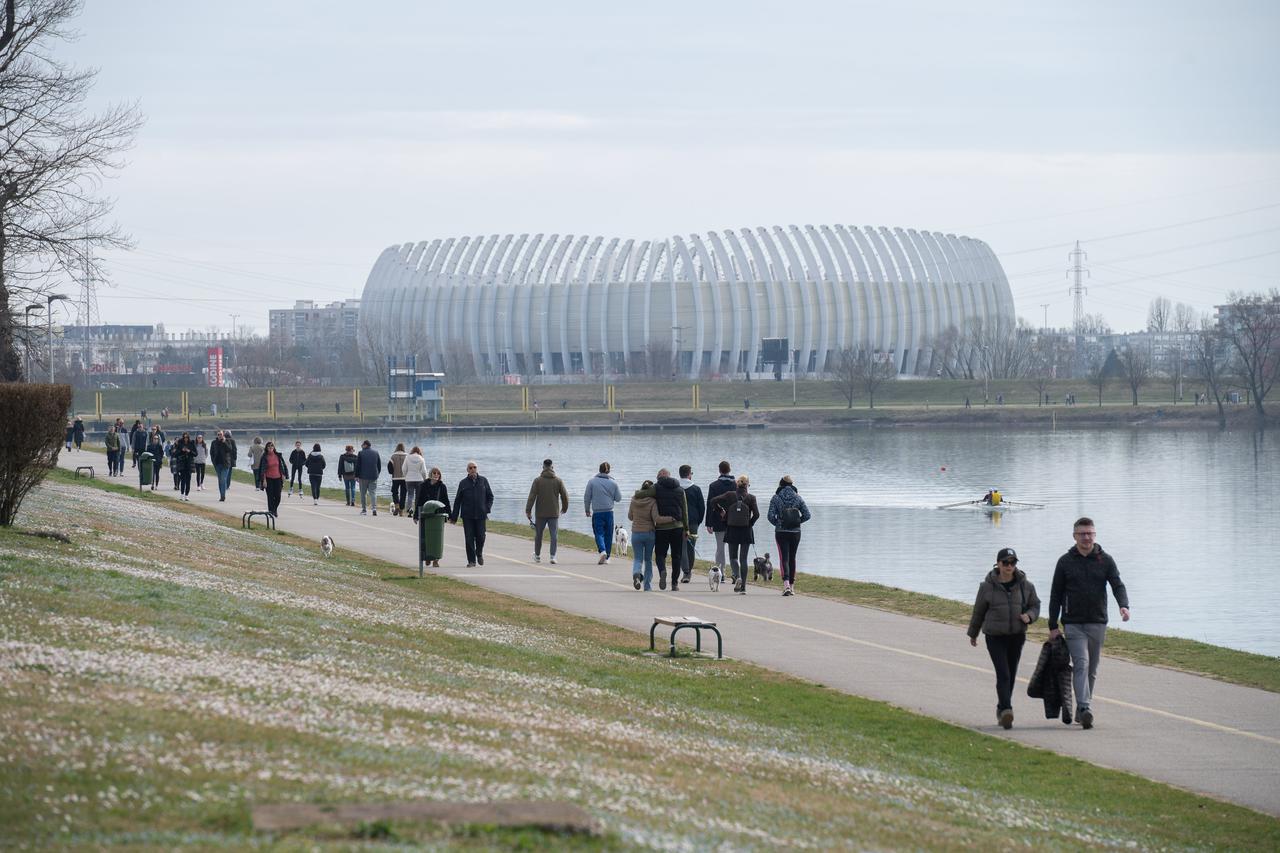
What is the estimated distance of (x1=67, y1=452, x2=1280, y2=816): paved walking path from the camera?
38.4 feet

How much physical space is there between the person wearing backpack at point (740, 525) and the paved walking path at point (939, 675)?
1.28ft

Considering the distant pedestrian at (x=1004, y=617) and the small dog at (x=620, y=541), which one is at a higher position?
the distant pedestrian at (x=1004, y=617)

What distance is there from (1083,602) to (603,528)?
1345 cm

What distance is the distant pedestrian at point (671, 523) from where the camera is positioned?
22.0 m

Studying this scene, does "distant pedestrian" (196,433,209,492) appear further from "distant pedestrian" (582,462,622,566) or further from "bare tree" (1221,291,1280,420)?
"bare tree" (1221,291,1280,420)

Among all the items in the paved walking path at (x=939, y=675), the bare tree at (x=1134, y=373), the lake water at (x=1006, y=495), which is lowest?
the lake water at (x=1006, y=495)

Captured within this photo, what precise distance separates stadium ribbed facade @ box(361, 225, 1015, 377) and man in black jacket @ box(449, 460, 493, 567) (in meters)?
125

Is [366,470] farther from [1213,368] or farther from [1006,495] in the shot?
[1213,368]

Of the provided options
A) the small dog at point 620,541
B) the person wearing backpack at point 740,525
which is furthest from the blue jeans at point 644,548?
the small dog at point 620,541

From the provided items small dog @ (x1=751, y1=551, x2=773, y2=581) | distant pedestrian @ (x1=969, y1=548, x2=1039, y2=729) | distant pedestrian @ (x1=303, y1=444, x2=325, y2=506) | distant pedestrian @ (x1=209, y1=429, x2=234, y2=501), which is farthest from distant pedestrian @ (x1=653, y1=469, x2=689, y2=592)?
distant pedestrian @ (x1=303, y1=444, x2=325, y2=506)

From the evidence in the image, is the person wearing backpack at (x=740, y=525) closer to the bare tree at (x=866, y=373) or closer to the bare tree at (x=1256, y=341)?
the bare tree at (x=1256, y=341)

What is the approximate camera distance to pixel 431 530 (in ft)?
75.9

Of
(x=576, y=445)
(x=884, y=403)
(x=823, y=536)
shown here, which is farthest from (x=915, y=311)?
(x=823, y=536)

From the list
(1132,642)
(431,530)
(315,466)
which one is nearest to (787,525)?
(1132,642)
